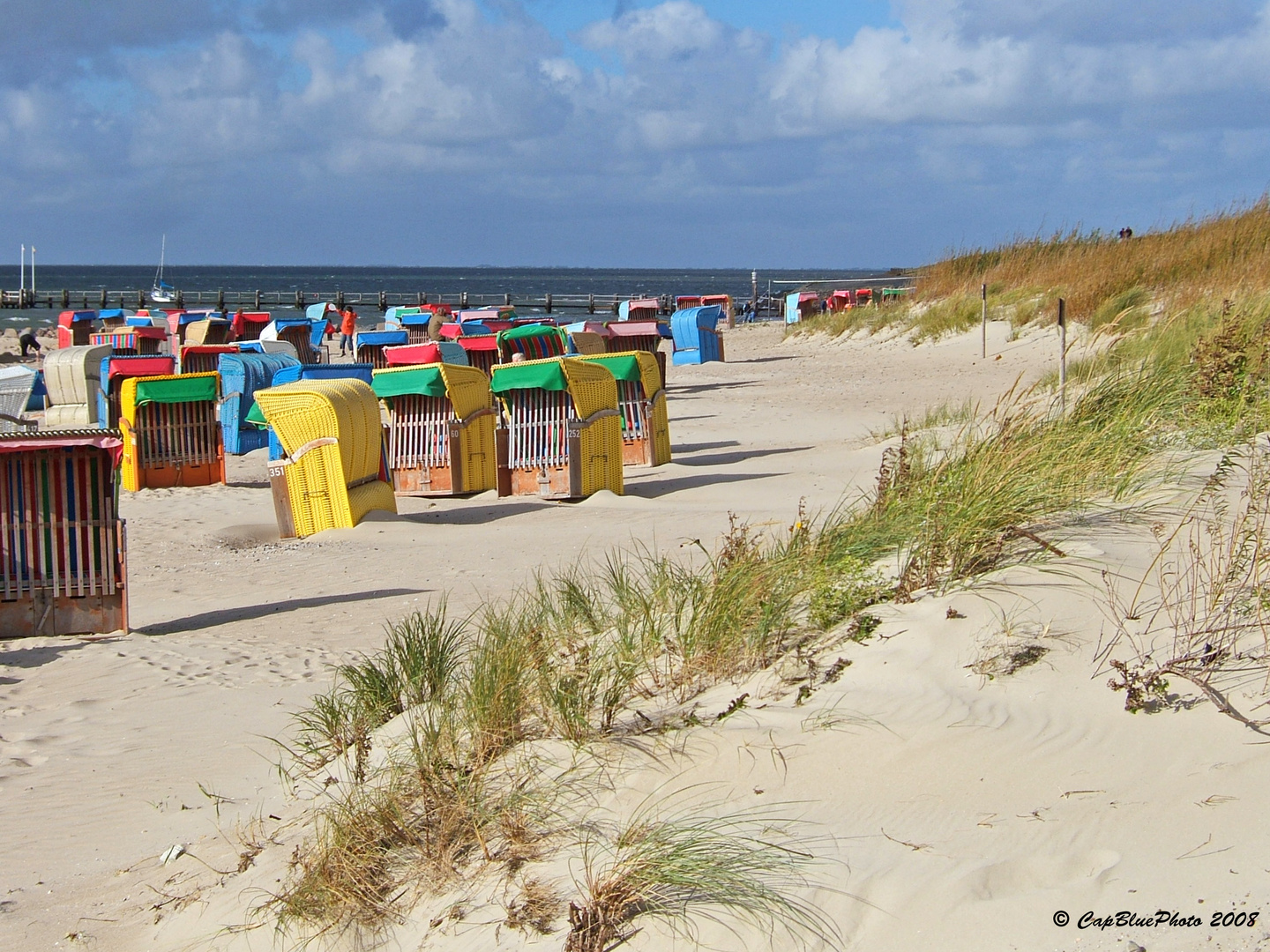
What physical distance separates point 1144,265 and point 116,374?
1505 centimetres

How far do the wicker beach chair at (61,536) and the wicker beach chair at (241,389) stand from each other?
7.44 meters

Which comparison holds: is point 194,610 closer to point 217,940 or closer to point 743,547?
point 743,547

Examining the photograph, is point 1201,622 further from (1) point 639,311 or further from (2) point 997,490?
(1) point 639,311

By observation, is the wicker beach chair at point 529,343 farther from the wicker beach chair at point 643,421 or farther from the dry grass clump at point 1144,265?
the dry grass clump at point 1144,265

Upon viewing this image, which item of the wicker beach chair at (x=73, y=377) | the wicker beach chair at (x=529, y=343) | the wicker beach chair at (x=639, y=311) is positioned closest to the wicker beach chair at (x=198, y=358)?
the wicker beach chair at (x=73, y=377)

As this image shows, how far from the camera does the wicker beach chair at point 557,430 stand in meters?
11.2

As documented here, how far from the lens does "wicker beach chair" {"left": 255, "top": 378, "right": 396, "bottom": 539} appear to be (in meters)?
9.63

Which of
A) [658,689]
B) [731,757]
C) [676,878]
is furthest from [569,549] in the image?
[676,878]

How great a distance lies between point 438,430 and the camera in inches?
466

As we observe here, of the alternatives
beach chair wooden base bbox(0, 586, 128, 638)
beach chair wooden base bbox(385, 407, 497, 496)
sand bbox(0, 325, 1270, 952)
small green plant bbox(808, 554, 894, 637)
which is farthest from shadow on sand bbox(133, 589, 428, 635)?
beach chair wooden base bbox(385, 407, 497, 496)

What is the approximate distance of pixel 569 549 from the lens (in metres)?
8.72

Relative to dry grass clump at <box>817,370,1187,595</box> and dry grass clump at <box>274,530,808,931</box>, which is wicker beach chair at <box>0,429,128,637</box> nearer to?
dry grass clump at <box>274,530,808,931</box>

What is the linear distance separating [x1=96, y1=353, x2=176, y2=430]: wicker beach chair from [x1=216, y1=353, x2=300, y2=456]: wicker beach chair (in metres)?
0.72

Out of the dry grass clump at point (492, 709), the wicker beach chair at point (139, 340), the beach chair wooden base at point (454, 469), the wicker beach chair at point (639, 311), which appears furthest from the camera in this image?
the wicker beach chair at point (639, 311)
